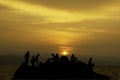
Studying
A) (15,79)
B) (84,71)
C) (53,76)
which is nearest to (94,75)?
(84,71)

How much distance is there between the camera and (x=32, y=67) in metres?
63.6

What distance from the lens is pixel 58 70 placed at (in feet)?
206

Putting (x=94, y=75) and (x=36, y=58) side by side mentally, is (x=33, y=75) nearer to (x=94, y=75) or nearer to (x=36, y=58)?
(x=36, y=58)

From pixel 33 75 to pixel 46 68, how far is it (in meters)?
2.05

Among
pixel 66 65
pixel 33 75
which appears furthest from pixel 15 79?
pixel 66 65

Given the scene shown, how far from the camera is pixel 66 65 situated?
208 ft

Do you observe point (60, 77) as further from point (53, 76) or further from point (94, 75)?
point (94, 75)

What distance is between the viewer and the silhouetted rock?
204ft

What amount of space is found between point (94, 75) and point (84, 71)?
4.79 ft

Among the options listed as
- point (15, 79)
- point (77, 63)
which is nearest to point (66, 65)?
point (77, 63)

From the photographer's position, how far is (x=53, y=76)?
6184cm

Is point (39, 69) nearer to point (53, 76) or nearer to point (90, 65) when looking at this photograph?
point (53, 76)

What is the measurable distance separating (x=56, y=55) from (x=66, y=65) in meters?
1.93

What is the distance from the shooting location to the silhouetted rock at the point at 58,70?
62125 millimetres
